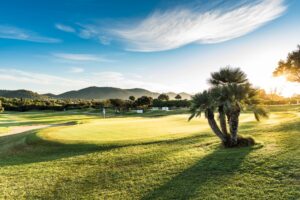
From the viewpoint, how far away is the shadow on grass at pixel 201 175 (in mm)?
7726

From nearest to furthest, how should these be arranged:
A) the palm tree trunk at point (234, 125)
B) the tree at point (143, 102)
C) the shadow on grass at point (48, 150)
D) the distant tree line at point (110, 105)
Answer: the palm tree trunk at point (234, 125)
the shadow on grass at point (48, 150)
the distant tree line at point (110, 105)
the tree at point (143, 102)

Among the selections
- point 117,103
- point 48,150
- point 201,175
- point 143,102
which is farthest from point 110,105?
point 201,175

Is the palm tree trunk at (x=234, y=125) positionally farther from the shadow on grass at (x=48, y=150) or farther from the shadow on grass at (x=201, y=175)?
the shadow on grass at (x=48, y=150)

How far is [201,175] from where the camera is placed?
8.80 m

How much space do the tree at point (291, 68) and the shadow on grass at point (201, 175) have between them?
2505cm

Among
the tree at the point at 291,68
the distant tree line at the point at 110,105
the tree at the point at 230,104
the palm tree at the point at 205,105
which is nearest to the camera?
the tree at the point at 230,104

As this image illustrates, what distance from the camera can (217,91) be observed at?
12055mm

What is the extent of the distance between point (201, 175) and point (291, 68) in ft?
98.2

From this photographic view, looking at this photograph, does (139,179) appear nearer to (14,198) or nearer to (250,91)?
(14,198)

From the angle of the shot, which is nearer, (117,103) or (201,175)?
(201,175)

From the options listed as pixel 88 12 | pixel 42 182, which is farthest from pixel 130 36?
pixel 42 182

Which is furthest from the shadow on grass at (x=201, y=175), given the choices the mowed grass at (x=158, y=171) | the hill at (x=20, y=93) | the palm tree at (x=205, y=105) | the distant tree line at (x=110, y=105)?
the hill at (x=20, y=93)

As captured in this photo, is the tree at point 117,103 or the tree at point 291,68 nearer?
the tree at point 291,68

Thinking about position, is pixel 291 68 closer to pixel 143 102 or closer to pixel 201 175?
pixel 201 175
